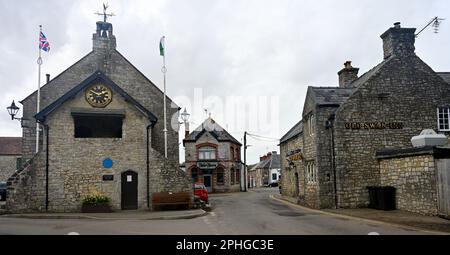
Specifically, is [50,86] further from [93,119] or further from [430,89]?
[430,89]

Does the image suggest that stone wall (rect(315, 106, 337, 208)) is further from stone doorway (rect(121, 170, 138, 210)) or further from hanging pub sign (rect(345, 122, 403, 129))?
stone doorway (rect(121, 170, 138, 210))

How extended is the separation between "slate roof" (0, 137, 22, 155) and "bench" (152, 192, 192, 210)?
43066 mm

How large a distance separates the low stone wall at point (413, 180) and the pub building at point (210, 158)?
24245 mm


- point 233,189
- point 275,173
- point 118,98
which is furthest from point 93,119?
point 275,173

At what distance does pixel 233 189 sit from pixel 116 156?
25368 mm

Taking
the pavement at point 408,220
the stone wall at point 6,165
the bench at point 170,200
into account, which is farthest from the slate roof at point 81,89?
the stone wall at point 6,165

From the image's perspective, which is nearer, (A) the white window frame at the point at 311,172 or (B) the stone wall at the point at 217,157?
(A) the white window frame at the point at 311,172

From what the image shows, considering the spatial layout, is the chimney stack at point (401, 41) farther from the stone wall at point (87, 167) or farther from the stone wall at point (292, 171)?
the stone wall at point (87, 167)

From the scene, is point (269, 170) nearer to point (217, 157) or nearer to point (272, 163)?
point (272, 163)

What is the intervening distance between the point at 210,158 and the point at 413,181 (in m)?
27.1

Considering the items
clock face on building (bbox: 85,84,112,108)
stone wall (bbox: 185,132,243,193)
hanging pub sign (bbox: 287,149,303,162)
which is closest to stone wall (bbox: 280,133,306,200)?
hanging pub sign (bbox: 287,149,303,162)

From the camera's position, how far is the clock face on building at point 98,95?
19.6 meters
